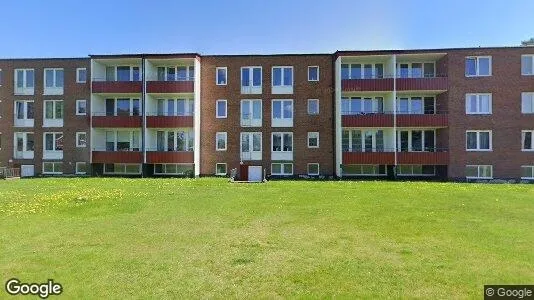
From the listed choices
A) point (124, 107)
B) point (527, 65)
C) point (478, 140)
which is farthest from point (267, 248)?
point (527, 65)

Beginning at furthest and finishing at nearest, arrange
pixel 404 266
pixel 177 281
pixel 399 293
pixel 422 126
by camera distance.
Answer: pixel 422 126 < pixel 404 266 < pixel 177 281 < pixel 399 293

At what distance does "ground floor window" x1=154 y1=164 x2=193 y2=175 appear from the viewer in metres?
36.3

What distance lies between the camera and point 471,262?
7.93 m

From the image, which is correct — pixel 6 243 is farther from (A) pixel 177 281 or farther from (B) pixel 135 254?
(A) pixel 177 281

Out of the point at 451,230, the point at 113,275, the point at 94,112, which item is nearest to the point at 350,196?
the point at 451,230

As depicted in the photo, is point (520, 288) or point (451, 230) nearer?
point (520, 288)

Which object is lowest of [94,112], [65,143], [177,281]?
[177,281]

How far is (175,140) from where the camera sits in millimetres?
36500

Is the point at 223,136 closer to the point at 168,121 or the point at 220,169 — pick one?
the point at 220,169

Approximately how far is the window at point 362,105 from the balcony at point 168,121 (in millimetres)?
14057

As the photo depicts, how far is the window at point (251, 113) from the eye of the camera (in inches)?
1422

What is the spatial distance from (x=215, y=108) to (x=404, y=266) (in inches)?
1191

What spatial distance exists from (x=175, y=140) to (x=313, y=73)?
14.2 m

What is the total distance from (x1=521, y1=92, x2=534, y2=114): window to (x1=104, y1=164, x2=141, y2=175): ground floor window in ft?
114
